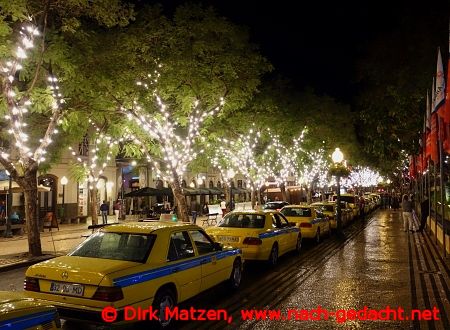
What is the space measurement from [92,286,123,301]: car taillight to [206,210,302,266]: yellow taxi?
18.9 ft

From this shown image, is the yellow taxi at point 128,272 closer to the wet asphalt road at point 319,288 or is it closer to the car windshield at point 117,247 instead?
the car windshield at point 117,247

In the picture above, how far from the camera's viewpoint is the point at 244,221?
41.6 feet

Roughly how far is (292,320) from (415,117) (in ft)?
56.8

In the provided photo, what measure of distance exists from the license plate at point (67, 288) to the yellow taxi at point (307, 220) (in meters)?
11.9

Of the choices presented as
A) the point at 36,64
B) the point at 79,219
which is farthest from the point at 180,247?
the point at 79,219

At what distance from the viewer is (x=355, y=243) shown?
1802cm

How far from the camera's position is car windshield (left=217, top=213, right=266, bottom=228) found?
40.9 ft

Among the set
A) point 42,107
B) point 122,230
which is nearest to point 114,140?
point 42,107

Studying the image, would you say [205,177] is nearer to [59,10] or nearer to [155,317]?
[59,10]

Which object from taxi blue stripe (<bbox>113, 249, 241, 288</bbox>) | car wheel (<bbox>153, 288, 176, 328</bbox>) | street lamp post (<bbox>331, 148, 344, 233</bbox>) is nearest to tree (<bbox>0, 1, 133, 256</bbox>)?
taxi blue stripe (<bbox>113, 249, 241, 288</bbox>)

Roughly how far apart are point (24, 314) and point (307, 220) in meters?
14.3

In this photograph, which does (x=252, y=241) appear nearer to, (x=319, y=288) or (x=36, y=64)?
(x=319, y=288)

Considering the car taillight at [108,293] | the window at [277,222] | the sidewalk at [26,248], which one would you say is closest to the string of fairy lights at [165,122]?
the sidewalk at [26,248]

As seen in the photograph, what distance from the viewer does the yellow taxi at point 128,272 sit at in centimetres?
619
